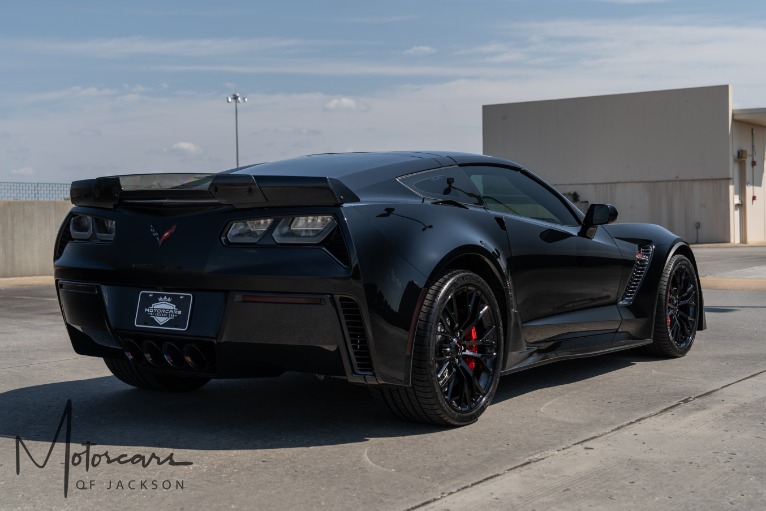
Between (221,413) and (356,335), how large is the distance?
117 centimetres

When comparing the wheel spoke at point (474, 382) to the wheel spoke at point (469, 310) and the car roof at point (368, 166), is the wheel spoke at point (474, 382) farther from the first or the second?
the car roof at point (368, 166)

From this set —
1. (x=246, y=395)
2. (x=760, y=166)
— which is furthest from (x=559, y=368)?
(x=760, y=166)

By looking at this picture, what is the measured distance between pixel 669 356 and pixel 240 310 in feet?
12.0

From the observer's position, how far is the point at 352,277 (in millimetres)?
4309

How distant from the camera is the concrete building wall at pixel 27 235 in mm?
17938

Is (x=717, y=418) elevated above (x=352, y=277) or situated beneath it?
situated beneath

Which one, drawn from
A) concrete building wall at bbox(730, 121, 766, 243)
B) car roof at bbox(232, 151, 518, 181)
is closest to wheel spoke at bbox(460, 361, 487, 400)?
car roof at bbox(232, 151, 518, 181)

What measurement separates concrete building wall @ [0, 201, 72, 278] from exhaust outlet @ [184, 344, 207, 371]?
14247 mm

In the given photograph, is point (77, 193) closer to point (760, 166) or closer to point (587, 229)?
point (587, 229)

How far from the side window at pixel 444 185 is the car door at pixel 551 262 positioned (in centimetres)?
10

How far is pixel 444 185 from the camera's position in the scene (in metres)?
5.20

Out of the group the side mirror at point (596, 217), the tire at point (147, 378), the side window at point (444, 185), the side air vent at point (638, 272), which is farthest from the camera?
the side air vent at point (638, 272)

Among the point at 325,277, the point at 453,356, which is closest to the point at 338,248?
the point at 325,277

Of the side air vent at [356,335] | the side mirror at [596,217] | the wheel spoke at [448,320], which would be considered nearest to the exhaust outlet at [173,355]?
the side air vent at [356,335]
